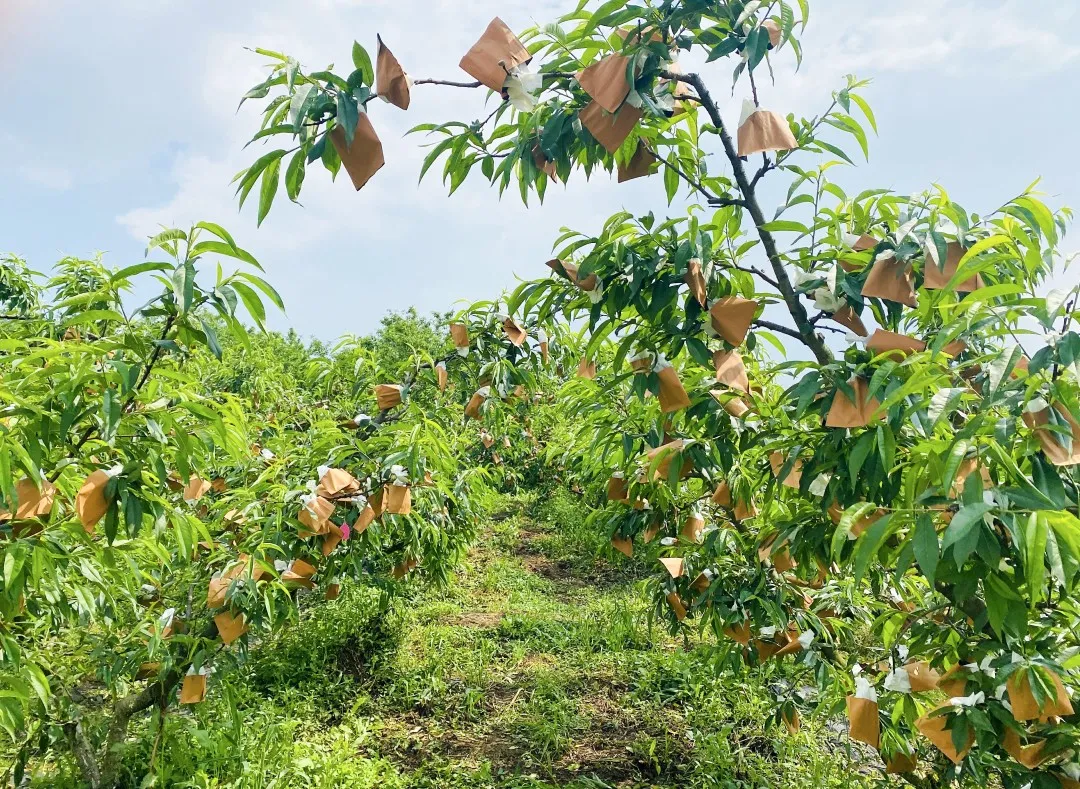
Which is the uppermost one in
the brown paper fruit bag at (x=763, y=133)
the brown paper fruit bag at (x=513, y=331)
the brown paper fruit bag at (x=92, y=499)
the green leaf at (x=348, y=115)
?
the brown paper fruit bag at (x=513, y=331)

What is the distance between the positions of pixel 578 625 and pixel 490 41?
364 cm

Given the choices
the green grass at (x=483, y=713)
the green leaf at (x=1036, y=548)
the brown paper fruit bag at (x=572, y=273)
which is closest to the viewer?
the green leaf at (x=1036, y=548)

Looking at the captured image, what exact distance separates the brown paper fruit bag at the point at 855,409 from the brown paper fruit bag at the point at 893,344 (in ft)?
0.21

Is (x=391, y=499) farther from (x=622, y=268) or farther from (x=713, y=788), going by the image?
(x=713, y=788)

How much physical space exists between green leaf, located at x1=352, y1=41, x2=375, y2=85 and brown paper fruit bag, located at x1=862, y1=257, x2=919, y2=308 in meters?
0.87

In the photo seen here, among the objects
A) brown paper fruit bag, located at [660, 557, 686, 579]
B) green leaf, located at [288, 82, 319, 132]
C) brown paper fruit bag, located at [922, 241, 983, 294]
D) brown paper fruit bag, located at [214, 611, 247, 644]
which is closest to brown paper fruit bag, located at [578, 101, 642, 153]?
green leaf, located at [288, 82, 319, 132]

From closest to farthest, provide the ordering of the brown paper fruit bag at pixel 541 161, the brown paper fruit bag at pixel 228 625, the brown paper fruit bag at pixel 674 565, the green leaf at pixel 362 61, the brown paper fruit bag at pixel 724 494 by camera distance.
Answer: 1. the green leaf at pixel 362 61
2. the brown paper fruit bag at pixel 541 161
3. the brown paper fruit bag at pixel 724 494
4. the brown paper fruit bag at pixel 228 625
5. the brown paper fruit bag at pixel 674 565

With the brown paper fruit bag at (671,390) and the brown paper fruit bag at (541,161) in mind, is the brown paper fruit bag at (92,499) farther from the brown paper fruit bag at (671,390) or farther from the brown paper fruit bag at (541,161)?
the brown paper fruit bag at (671,390)

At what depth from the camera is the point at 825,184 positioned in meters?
1.28

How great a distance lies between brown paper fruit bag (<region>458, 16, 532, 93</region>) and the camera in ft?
3.50

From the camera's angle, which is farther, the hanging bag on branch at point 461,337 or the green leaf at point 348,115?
the hanging bag on branch at point 461,337

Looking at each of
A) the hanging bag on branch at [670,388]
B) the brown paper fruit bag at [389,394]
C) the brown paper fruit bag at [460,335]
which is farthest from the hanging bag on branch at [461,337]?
the hanging bag on branch at [670,388]

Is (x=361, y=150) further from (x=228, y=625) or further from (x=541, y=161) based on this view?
(x=228, y=625)

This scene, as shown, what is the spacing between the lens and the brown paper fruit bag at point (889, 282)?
1100 millimetres
